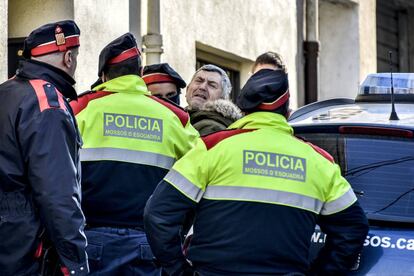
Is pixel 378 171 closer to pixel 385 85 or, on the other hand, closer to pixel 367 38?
pixel 385 85

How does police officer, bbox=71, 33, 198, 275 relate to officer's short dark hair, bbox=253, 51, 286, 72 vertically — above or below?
below

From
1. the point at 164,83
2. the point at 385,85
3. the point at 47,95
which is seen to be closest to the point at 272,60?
the point at 164,83

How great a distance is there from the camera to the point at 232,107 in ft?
26.2

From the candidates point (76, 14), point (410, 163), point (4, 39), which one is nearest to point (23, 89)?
point (410, 163)

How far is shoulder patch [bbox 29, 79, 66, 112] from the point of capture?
5977 mm

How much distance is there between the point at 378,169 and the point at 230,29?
8.68 metres

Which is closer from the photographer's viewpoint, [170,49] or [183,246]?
[183,246]

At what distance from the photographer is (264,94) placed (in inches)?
235

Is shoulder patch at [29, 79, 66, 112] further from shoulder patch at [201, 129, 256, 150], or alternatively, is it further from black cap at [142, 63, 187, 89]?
black cap at [142, 63, 187, 89]

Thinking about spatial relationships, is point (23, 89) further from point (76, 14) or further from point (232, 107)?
point (76, 14)

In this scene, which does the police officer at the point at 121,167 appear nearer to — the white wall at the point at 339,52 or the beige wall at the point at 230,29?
the beige wall at the point at 230,29

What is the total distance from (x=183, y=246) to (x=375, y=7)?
14.9 meters

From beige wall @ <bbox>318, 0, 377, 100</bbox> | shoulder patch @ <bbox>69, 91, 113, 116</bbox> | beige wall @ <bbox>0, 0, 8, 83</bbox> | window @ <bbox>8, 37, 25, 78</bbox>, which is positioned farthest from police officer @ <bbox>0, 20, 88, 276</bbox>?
beige wall @ <bbox>318, 0, 377, 100</bbox>

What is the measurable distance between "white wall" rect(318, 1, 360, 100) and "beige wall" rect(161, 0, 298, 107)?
1966 mm
